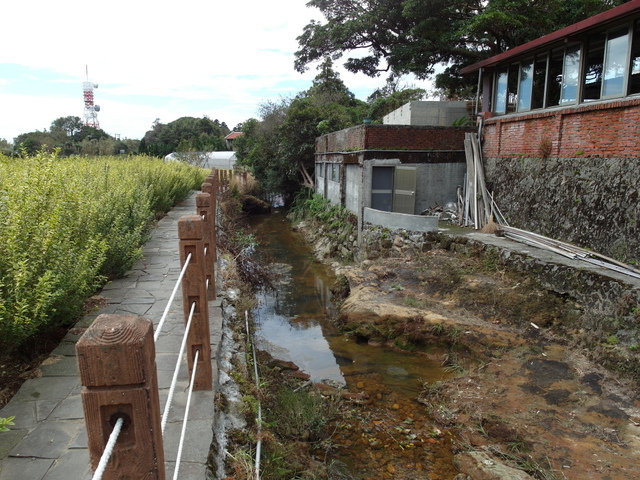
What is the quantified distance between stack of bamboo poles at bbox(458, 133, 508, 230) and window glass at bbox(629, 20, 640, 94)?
14.1 feet

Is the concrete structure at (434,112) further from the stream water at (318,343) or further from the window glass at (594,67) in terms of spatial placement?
the stream water at (318,343)

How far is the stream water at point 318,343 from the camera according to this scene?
7082 mm

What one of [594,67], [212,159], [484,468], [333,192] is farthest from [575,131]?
[212,159]

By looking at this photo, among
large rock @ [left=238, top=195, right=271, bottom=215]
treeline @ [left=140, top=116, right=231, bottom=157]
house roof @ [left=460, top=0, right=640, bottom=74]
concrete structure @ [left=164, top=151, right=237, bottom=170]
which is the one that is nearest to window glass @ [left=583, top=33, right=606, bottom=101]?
house roof @ [left=460, top=0, right=640, bottom=74]

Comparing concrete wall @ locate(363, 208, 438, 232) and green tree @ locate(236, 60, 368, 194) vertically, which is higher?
green tree @ locate(236, 60, 368, 194)

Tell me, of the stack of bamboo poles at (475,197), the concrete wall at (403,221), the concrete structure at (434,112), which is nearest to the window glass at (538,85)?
the stack of bamboo poles at (475,197)

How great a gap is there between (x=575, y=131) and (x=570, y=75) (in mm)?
1450

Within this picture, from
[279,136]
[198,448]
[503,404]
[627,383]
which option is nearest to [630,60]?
[627,383]

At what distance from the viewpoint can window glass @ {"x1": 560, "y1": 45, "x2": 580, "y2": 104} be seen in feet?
32.5

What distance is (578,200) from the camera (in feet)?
30.9

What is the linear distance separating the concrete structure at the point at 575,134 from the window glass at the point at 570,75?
0.02 m

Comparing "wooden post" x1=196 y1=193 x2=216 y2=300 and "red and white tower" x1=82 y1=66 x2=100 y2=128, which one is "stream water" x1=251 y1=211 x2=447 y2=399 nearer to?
"wooden post" x1=196 y1=193 x2=216 y2=300

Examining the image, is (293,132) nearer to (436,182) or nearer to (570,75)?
(436,182)

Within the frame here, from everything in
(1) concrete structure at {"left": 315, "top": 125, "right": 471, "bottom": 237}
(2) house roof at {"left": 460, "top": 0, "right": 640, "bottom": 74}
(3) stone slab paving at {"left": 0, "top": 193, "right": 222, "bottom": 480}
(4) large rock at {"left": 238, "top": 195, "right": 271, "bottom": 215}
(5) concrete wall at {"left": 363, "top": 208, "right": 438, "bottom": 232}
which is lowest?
(4) large rock at {"left": 238, "top": 195, "right": 271, "bottom": 215}
